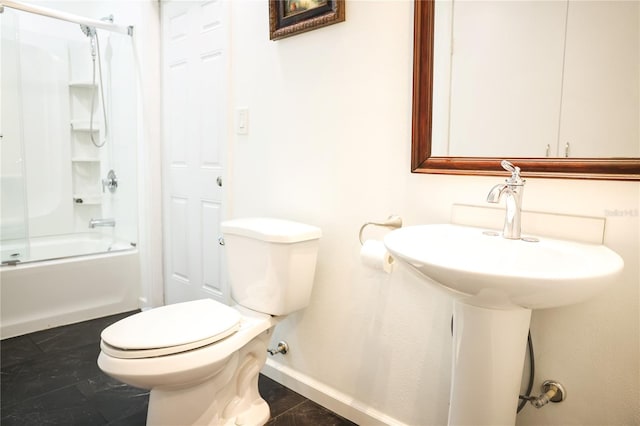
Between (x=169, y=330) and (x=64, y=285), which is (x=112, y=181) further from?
(x=169, y=330)

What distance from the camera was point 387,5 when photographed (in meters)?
1.41

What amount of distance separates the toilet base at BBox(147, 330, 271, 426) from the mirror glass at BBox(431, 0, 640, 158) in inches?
38.9

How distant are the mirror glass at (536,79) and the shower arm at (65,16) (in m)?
2.12

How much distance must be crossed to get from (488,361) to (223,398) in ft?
3.08

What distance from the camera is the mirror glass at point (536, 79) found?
1023 millimetres

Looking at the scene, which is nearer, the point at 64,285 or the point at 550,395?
the point at 550,395

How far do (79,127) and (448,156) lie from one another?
8.88 feet

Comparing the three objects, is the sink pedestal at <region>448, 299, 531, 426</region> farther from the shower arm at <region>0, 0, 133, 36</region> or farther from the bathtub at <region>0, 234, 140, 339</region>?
the shower arm at <region>0, 0, 133, 36</region>

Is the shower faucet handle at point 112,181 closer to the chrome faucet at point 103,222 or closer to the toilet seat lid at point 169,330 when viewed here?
the chrome faucet at point 103,222

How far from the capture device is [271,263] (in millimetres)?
1512

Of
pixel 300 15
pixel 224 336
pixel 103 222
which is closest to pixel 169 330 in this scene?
pixel 224 336

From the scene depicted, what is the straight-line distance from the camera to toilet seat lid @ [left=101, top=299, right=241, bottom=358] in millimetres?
1207

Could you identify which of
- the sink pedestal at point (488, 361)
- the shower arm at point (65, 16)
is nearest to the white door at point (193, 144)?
the shower arm at point (65, 16)

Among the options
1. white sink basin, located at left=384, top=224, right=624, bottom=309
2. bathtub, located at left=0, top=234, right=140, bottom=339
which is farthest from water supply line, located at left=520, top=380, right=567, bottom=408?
bathtub, located at left=0, top=234, right=140, bottom=339
